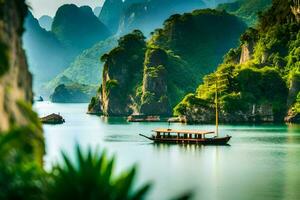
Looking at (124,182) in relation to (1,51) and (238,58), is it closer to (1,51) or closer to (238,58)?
(1,51)

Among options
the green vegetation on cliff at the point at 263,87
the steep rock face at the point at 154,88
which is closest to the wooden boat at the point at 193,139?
the green vegetation on cliff at the point at 263,87

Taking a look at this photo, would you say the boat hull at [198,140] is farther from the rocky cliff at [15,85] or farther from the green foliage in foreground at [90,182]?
the green foliage in foreground at [90,182]

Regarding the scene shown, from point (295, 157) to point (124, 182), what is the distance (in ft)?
188

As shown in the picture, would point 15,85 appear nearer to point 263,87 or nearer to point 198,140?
point 198,140

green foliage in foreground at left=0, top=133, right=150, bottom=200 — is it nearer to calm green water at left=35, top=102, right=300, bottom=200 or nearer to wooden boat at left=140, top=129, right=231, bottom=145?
calm green water at left=35, top=102, right=300, bottom=200

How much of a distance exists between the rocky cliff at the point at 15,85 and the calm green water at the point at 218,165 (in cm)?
793

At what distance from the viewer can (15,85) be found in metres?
14.0

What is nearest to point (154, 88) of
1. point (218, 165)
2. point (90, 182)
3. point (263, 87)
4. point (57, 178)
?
point (263, 87)

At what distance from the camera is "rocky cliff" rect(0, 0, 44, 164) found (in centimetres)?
1156

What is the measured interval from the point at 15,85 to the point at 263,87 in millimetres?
131718

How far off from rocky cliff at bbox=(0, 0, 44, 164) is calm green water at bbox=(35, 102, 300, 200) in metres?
7.93

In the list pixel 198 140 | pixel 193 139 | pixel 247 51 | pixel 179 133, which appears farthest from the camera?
pixel 247 51

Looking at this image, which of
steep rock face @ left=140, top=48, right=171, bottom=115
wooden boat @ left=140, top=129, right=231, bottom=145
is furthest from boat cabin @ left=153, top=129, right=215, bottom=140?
steep rock face @ left=140, top=48, right=171, bottom=115

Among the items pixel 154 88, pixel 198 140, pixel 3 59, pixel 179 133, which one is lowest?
pixel 198 140
